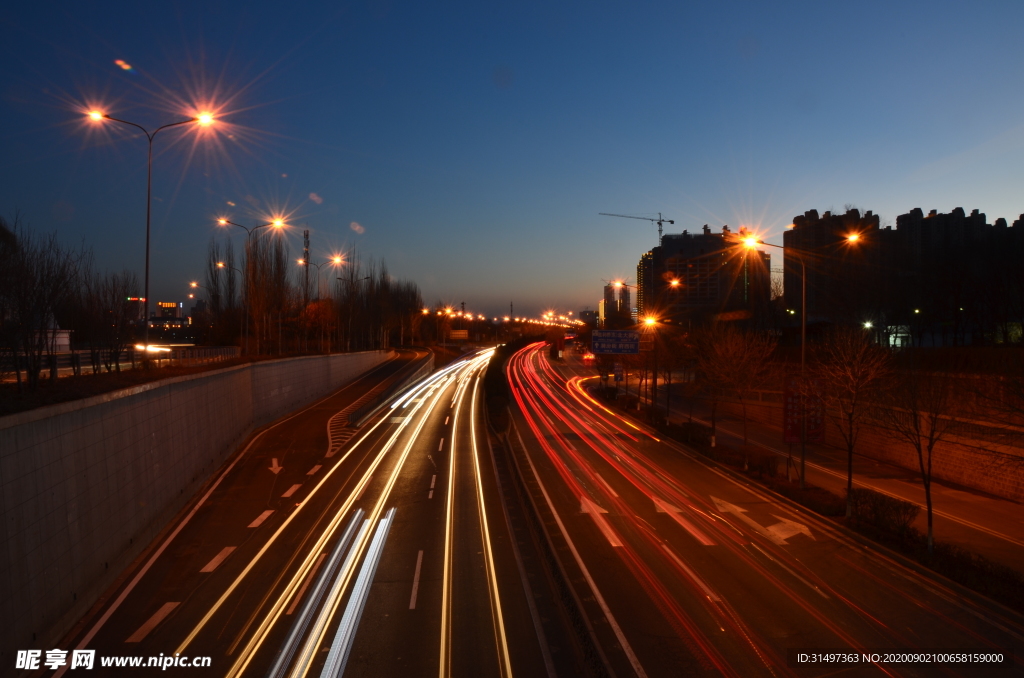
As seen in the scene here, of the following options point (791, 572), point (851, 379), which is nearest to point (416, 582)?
point (791, 572)

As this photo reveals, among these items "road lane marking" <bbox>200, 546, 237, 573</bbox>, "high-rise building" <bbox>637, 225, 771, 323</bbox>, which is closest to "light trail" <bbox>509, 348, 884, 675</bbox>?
"road lane marking" <bbox>200, 546, 237, 573</bbox>

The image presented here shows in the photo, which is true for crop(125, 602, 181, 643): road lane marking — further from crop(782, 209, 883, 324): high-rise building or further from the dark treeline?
crop(782, 209, 883, 324): high-rise building

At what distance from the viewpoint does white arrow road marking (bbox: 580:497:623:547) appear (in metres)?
13.7

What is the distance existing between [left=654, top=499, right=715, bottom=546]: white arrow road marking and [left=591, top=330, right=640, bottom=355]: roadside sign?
18.5 m

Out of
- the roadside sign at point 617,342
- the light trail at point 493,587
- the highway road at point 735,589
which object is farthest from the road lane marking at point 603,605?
the roadside sign at point 617,342

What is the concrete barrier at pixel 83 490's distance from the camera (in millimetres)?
7855

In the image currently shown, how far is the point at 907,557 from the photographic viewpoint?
12.2 m

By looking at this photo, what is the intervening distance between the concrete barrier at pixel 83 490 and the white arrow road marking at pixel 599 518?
9.80 metres

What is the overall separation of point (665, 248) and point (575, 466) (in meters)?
92.7

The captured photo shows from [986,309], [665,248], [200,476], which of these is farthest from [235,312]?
Result: [665,248]

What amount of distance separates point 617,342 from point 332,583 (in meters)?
26.9

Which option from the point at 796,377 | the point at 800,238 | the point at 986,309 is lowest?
the point at 796,377

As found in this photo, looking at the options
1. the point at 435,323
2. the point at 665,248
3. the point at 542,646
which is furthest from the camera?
the point at 435,323

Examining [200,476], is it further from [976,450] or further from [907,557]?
[976,450]
